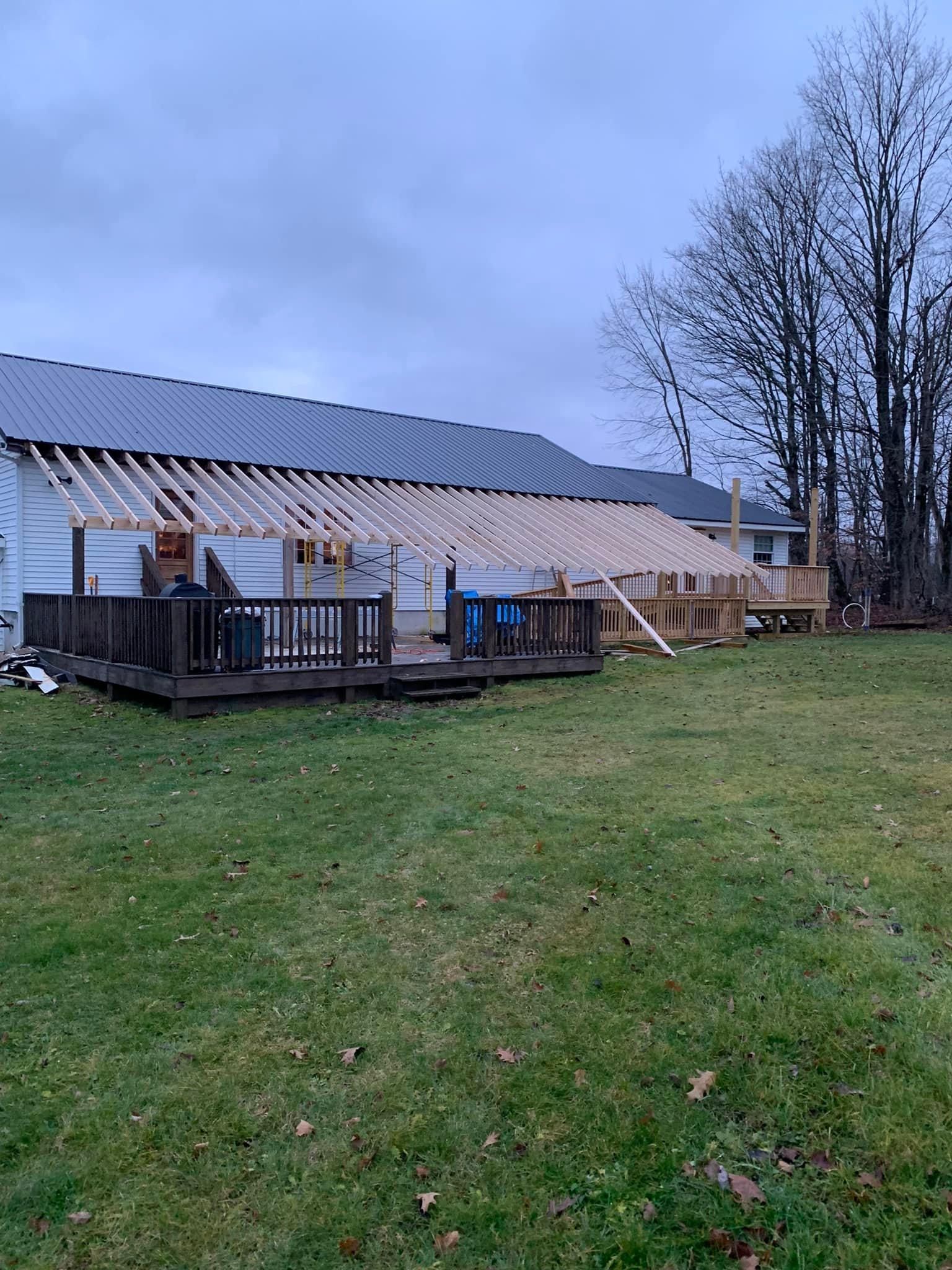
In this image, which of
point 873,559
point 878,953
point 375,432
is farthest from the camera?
point 873,559

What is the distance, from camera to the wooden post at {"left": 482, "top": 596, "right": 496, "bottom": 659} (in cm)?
1292

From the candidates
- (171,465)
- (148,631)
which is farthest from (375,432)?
(148,631)

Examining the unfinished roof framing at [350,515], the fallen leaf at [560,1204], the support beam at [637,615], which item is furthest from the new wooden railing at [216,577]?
the fallen leaf at [560,1204]

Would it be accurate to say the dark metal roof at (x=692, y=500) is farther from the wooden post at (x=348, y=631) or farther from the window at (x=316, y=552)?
the wooden post at (x=348, y=631)

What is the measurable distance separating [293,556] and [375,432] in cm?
546

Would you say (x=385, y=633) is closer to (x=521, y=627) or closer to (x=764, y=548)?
(x=521, y=627)

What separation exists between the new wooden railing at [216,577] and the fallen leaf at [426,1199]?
14.6 metres

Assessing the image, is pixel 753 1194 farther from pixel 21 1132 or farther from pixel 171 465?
pixel 171 465

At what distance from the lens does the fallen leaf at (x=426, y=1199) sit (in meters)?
2.46

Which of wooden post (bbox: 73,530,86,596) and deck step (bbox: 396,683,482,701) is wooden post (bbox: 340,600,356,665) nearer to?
deck step (bbox: 396,683,482,701)

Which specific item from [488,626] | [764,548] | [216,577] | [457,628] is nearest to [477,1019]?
[457,628]

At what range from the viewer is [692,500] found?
3023 centimetres

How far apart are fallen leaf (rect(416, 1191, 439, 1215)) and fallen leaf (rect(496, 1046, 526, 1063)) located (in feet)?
2.22

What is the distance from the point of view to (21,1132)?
8.96ft
